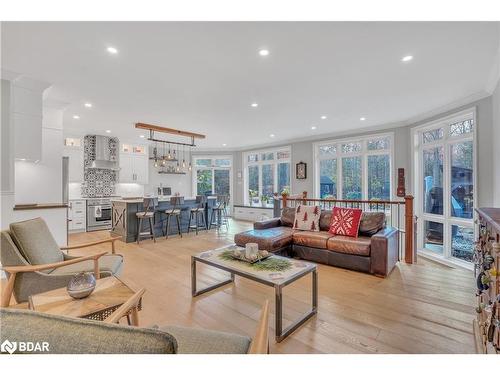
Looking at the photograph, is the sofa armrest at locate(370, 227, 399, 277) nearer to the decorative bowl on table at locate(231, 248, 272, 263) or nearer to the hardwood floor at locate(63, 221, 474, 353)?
the hardwood floor at locate(63, 221, 474, 353)

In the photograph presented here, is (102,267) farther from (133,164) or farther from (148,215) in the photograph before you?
(133,164)

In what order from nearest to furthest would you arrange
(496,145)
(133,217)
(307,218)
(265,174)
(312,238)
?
1. (496,145)
2. (312,238)
3. (307,218)
4. (133,217)
5. (265,174)

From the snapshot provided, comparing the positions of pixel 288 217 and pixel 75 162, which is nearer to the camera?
pixel 288 217

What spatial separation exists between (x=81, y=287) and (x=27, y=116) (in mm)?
3352

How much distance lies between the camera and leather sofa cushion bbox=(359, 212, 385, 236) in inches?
157

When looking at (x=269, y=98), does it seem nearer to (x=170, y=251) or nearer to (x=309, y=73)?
(x=309, y=73)

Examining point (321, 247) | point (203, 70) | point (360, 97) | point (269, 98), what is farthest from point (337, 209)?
point (203, 70)

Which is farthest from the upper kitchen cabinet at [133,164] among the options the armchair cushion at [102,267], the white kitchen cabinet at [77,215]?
the armchair cushion at [102,267]

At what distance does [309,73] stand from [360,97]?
1411mm

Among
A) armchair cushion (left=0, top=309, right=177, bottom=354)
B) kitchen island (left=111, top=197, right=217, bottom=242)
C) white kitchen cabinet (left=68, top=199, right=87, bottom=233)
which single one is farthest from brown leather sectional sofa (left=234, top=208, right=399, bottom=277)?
white kitchen cabinet (left=68, top=199, right=87, bottom=233)

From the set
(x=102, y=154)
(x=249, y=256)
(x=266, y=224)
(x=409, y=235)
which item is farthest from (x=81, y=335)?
(x=102, y=154)

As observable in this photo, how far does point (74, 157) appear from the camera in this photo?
6645mm
